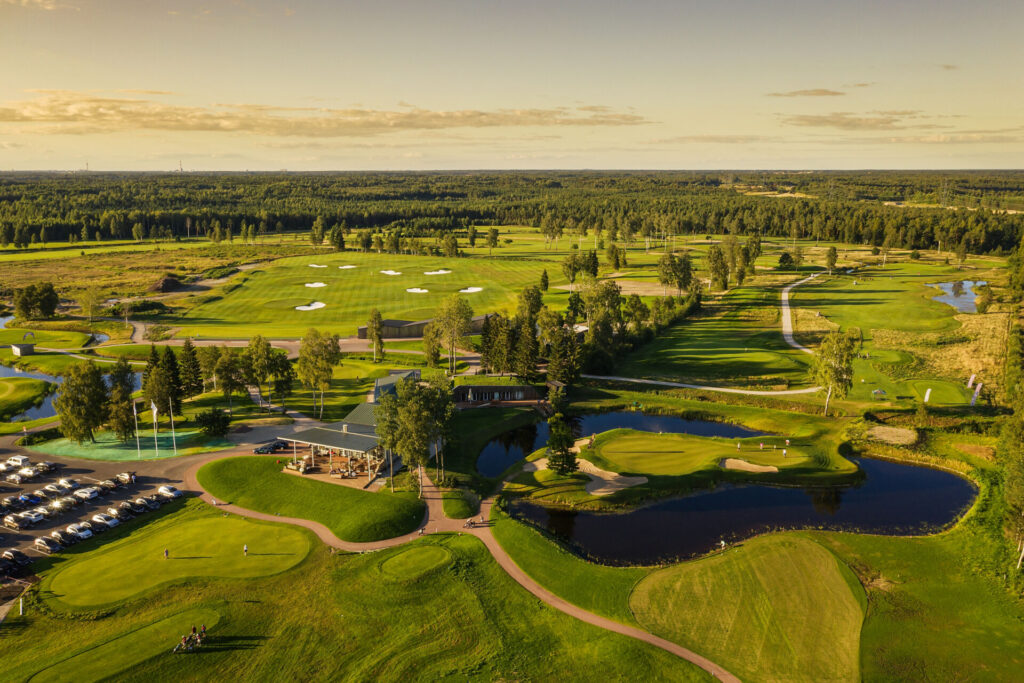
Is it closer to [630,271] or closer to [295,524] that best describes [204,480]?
[295,524]

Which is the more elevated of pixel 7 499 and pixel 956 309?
pixel 956 309

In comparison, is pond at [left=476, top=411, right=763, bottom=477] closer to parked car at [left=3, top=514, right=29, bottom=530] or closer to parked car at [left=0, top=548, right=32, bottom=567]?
parked car at [left=0, top=548, right=32, bottom=567]

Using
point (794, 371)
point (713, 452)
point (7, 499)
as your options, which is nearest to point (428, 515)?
point (713, 452)

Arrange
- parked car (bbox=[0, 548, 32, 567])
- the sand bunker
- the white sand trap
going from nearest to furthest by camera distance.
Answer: parked car (bbox=[0, 548, 32, 567]) < the sand bunker < the white sand trap

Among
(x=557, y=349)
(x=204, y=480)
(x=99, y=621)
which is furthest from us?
(x=557, y=349)

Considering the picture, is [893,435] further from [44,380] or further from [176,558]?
[44,380]

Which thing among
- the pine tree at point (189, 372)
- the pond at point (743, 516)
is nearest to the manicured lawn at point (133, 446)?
the pine tree at point (189, 372)

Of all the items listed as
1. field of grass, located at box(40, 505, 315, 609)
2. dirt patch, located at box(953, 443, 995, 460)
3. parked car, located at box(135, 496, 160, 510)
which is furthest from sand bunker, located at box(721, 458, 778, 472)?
parked car, located at box(135, 496, 160, 510)
